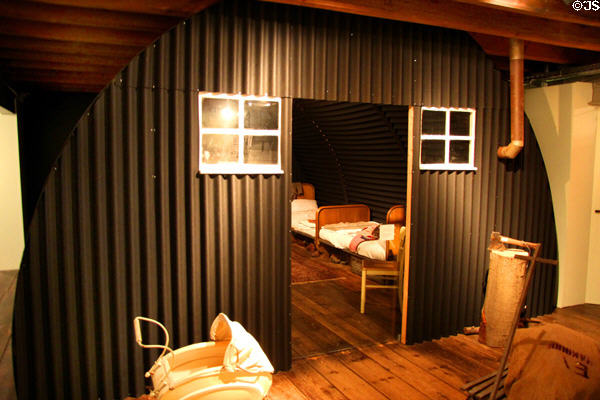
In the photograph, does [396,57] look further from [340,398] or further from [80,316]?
[80,316]

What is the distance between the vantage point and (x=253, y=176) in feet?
11.4

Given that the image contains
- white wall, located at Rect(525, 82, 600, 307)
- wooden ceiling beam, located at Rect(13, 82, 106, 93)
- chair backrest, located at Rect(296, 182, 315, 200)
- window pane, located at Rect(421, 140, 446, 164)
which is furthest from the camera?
chair backrest, located at Rect(296, 182, 315, 200)

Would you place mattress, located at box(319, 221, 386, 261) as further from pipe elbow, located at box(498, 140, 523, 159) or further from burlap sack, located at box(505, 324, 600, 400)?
burlap sack, located at box(505, 324, 600, 400)

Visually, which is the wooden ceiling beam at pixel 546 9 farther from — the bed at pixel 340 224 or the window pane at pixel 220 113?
the bed at pixel 340 224

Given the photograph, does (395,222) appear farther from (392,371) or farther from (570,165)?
(392,371)

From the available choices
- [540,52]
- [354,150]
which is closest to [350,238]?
[354,150]

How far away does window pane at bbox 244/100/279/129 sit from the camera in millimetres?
3426

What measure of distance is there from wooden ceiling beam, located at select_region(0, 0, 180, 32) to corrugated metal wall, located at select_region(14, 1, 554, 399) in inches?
37.5

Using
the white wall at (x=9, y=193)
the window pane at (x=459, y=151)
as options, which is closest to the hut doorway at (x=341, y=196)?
the window pane at (x=459, y=151)

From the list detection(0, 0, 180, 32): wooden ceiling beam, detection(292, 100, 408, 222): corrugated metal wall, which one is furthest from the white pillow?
detection(0, 0, 180, 32): wooden ceiling beam

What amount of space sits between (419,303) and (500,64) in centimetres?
320

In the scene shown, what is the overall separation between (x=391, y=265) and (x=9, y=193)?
240 inches

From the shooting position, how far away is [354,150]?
720 cm

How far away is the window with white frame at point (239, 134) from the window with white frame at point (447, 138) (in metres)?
1.55
